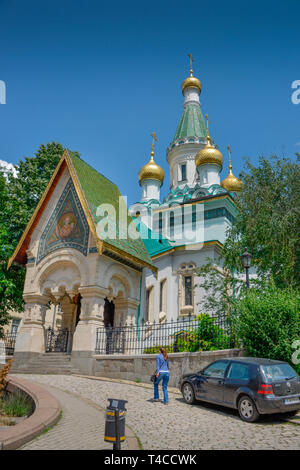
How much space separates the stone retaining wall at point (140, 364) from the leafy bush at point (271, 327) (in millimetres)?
724

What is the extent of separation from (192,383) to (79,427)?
3977 mm

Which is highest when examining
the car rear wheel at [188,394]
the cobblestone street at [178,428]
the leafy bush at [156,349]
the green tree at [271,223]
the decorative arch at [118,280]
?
the green tree at [271,223]

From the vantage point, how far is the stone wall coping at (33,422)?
5.35 metres

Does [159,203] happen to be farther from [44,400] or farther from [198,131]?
[44,400]

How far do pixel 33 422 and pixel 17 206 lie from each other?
16.1 m

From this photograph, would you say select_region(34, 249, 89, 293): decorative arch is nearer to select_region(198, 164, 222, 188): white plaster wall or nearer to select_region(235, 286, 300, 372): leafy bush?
select_region(235, 286, 300, 372): leafy bush

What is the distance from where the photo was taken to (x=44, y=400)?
26.5 ft

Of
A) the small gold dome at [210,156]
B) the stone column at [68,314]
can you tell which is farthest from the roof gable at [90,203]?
the small gold dome at [210,156]

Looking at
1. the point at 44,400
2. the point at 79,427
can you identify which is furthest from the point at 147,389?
the point at 79,427

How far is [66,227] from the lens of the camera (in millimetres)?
18109

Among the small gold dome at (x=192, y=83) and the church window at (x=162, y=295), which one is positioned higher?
the small gold dome at (x=192, y=83)

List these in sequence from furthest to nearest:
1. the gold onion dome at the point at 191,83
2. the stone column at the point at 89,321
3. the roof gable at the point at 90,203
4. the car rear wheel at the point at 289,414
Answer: the gold onion dome at the point at 191,83 → the roof gable at the point at 90,203 → the stone column at the point at 89,321 → the car rear wheel at the point at 289,414

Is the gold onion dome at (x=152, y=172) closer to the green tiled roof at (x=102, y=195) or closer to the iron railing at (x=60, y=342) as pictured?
the green tiled roof at (x=102, y=195)

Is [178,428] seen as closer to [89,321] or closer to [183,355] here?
[183,355]
